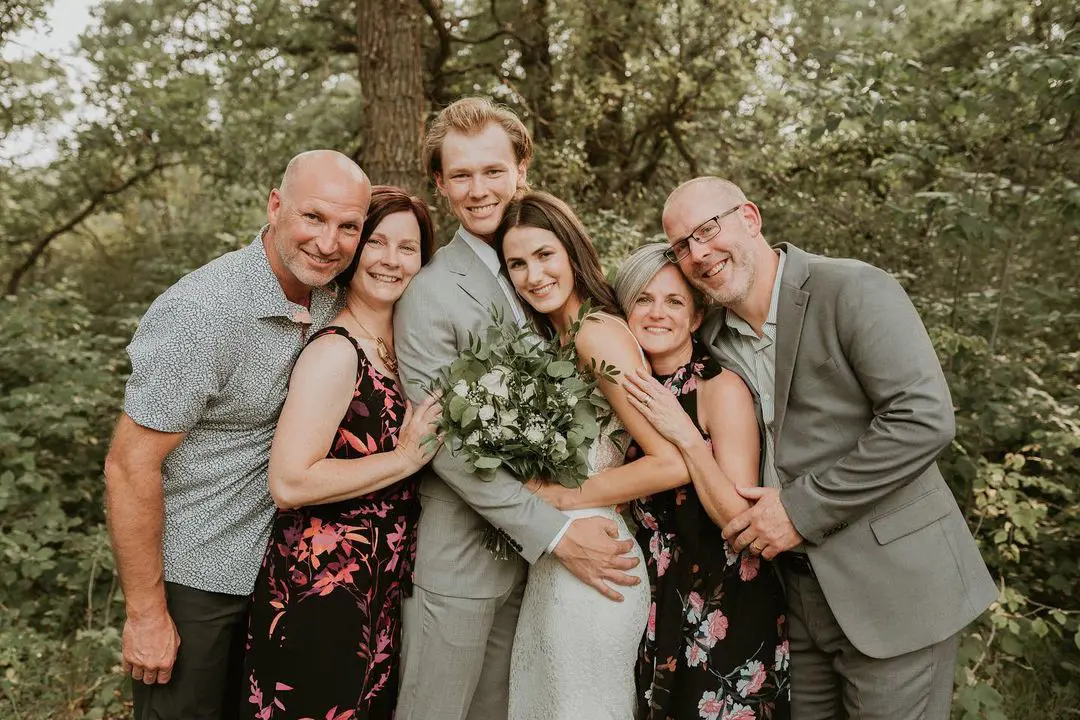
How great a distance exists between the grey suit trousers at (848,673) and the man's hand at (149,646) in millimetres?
2207

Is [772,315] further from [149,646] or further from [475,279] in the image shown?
[149,646]

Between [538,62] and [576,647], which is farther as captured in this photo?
[538,62]

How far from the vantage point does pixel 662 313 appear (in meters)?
2.93

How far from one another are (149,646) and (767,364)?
2.33 m

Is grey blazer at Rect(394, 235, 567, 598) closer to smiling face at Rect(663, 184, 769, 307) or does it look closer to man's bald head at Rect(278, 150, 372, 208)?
man's bald head at Rect(278, 150, 372, 208)

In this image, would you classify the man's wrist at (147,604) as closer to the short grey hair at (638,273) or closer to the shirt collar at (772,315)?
the short grey hair at (638,273)

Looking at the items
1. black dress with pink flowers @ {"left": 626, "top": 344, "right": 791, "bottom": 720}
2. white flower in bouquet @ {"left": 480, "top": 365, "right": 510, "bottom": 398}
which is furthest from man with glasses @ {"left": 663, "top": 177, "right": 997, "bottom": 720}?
white flower in bouquet @ {"left": 480, "top": 365, "right": 510, "bottom": 398}

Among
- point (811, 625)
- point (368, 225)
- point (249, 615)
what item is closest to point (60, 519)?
point (249, 615)

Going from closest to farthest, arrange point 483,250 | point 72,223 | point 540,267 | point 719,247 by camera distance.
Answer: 1. point 719,247
2. point 540,267
3. point 483,250
4. point 72,223

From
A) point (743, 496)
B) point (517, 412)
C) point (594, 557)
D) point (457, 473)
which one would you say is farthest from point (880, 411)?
point (457, 473)

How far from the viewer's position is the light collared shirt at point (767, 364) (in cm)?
288

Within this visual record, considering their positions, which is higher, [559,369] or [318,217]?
[318,217]

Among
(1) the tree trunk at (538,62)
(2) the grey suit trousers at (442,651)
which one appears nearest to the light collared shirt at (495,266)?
(2) the grey suit trousers at (442,651)

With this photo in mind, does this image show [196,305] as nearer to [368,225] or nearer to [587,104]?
[368,225]
